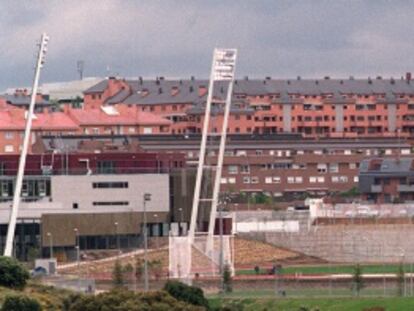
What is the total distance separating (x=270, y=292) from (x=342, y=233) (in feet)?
95.8

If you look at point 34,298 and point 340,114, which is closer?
point 34,298

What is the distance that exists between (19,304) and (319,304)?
13774 mm

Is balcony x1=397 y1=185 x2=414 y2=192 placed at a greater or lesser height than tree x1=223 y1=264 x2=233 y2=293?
greater

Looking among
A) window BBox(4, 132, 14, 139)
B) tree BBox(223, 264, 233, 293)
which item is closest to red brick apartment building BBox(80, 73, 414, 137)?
window BBox(4, 132, 14, 139)

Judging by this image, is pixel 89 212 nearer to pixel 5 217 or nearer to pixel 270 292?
pixel 5 217

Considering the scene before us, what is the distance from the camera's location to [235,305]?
234 feet

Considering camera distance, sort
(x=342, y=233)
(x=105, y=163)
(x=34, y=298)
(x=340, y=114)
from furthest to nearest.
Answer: (x=340, y=114) < (x=105, y=163) < (x=342, y=233) < (x=34, y=298)

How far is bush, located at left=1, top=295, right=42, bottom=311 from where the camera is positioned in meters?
60.8

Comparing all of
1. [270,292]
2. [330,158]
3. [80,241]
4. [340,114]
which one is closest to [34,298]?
[270,292]

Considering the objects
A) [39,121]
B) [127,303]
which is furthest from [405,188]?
[127,303]

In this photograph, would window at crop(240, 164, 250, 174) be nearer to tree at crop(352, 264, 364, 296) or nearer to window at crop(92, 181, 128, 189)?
window at crop(92, 181, 128, 189)

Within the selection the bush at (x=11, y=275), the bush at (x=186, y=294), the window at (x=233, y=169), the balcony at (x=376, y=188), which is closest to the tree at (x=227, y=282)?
the bush at (x=11, y=275)

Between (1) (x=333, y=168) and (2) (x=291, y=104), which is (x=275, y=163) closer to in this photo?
(1) (x=333, y=168)

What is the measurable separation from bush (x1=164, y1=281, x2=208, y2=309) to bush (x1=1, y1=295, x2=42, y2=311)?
6716mm
